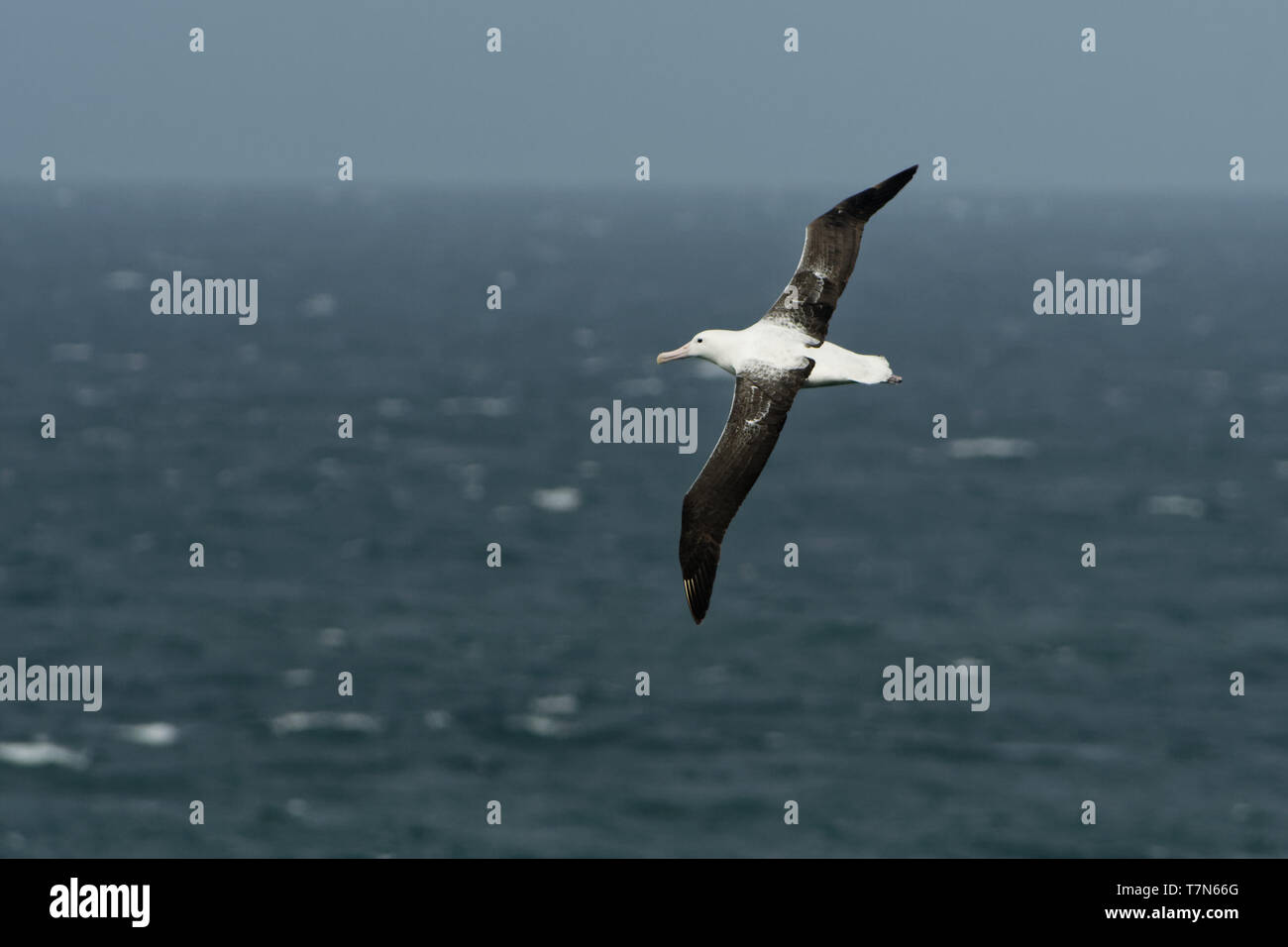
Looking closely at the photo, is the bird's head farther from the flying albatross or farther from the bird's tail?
the bird's tail

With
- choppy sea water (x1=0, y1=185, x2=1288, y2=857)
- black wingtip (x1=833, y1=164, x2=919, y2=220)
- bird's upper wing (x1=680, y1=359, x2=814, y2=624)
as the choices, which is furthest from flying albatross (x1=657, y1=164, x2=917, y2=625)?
choppy sea water (x1=0, y1=185, x2=1288, y2=857)

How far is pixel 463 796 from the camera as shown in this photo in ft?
335

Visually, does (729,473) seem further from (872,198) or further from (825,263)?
(872,198)

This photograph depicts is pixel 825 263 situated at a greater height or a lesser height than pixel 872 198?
lesser

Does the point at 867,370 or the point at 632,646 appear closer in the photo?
the point at 867,370

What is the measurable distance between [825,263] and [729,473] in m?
4.55

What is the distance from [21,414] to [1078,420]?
12049 cm

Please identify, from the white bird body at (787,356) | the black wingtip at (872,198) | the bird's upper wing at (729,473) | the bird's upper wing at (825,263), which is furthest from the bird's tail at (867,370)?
the black wingtip at (872,198)

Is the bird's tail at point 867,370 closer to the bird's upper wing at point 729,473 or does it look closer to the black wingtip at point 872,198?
the bird's upper wing at point 729,473

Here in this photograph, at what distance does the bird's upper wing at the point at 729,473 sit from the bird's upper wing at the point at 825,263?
67.9 inches

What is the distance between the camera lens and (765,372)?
22734mm

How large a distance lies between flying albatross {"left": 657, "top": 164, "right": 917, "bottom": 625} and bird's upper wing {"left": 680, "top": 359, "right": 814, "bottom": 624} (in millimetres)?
13

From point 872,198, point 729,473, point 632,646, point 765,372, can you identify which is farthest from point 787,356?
point 632,646

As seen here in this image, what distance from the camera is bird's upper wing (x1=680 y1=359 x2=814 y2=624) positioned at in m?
21.7
